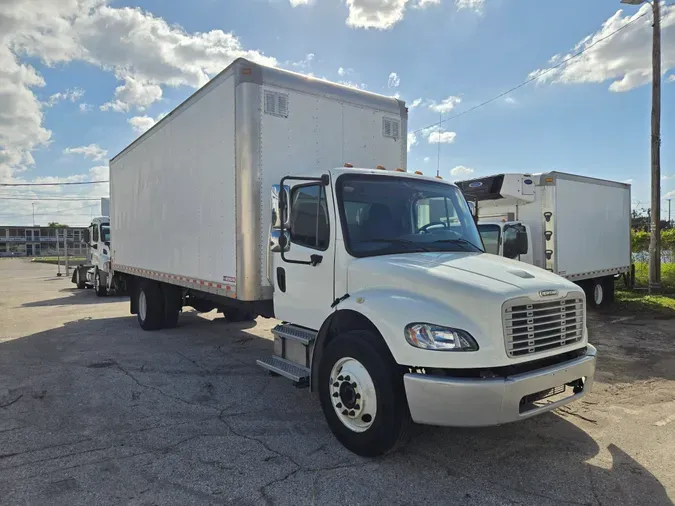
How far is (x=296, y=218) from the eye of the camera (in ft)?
16.5

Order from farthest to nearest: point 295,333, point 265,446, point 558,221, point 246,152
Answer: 1. point 558,221
2. point 246,152
3. point 295,333
4. point 265,446

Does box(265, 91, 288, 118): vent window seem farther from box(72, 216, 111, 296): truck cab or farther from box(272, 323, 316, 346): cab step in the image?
box(72, 216, 111, 296): truck cab

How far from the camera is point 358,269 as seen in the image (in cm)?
435

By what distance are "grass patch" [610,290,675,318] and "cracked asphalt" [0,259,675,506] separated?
17.0ft

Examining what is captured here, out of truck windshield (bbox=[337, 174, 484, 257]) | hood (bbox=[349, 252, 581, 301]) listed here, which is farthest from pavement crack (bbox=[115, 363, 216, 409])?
truck windshield (bbox=[337, 174, 484, 257])

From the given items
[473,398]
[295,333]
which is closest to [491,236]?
[295,333]

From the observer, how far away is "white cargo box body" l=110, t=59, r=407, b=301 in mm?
5719

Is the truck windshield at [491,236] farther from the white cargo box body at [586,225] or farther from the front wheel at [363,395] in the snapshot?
the front wheel at [363,395]

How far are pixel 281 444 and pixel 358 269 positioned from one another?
5.59 feet

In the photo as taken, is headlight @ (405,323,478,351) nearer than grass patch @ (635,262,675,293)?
Yes


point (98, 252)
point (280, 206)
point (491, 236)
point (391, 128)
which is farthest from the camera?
point (98, 252)

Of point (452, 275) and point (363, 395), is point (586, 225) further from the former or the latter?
point (363, 395)

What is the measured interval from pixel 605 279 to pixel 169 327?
11310mm

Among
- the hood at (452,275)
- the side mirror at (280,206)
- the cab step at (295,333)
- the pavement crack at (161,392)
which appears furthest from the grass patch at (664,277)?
the pavement crack at (161,392)
